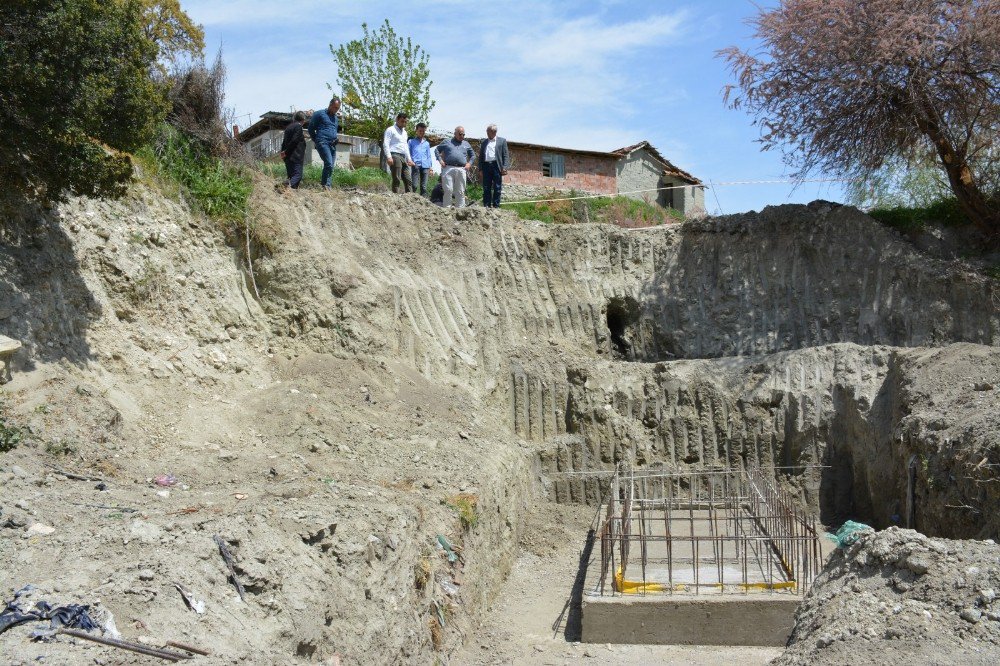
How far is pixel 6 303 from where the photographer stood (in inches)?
396

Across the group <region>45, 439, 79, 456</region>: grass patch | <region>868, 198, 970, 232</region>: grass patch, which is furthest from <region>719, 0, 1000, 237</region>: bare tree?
<region>45, 439, 79, 456</region>: grass patch

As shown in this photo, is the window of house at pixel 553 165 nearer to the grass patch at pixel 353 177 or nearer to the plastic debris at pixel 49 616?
the grass patch at pixel 353 177

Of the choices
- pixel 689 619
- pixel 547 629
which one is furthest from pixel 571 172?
pixel 689 619

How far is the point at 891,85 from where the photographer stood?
17.1 meters

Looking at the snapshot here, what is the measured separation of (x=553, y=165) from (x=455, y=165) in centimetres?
1674

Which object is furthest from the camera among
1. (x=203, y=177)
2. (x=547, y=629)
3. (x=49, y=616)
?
(x=203, y=177)

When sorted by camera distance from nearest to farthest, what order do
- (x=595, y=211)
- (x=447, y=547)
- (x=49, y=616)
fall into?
(x=49, y=616) < (x=447, y=547) < (x=595, y=211)

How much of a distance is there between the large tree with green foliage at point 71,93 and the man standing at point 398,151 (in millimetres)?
7105

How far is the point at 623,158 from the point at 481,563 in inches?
1057

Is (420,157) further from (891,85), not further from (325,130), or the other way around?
(891,85)

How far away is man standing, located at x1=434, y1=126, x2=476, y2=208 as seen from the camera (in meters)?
18.2

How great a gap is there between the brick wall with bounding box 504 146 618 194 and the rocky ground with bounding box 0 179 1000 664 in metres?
15.1

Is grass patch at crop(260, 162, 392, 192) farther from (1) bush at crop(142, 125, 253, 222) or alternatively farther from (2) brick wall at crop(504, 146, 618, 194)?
(2) brick wall at crop(504, 146, 618, 194)

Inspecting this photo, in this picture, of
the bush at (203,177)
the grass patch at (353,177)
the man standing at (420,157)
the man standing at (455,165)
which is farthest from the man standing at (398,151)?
the bush at (203,177)
